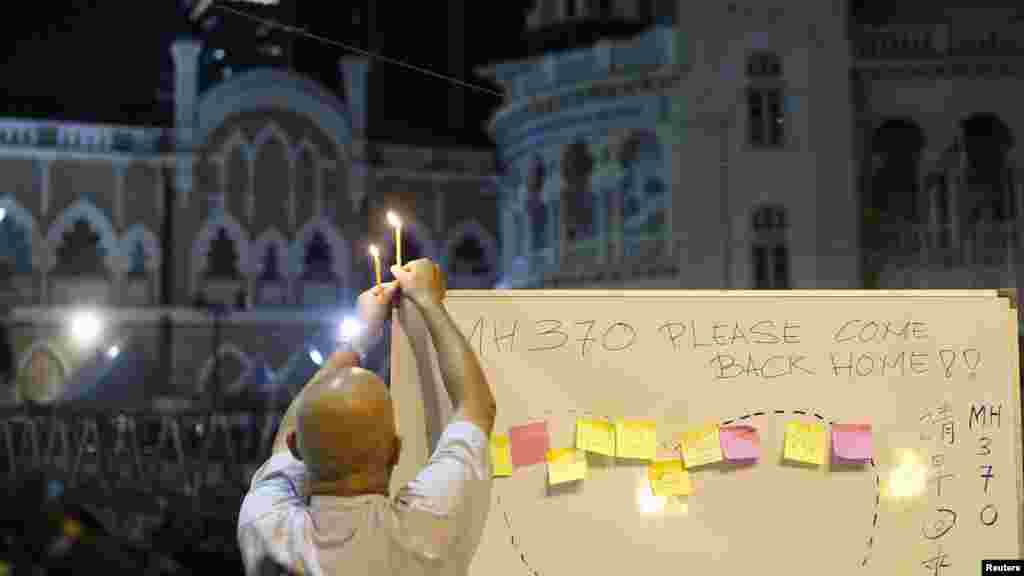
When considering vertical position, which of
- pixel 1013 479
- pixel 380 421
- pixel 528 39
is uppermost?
pixel 528 39

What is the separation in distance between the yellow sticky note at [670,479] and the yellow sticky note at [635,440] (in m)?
0.04

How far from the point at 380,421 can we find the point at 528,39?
19.9 m

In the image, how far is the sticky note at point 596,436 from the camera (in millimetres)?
3754

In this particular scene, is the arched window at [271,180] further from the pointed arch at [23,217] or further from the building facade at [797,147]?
the building facade at [797,147]

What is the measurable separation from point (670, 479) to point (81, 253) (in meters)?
19.9

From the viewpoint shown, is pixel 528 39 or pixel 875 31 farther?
pixel 528 39

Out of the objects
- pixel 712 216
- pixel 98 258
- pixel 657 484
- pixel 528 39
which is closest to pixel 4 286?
pixel 98 258

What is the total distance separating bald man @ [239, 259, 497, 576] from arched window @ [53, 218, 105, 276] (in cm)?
2051

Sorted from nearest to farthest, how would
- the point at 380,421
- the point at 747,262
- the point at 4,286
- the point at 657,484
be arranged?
the point at 380,421
the point at 657,484
the point at 747,262
the point at 4,286

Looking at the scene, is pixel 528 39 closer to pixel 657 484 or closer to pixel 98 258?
pixel 98 258

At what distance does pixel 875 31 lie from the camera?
698 inches

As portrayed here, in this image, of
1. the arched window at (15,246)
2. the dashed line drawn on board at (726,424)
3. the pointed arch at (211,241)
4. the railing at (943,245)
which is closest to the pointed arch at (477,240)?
the pointed arch at (211,241)

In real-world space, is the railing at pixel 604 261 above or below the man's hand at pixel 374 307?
above

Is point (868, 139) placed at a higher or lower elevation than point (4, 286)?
higher
